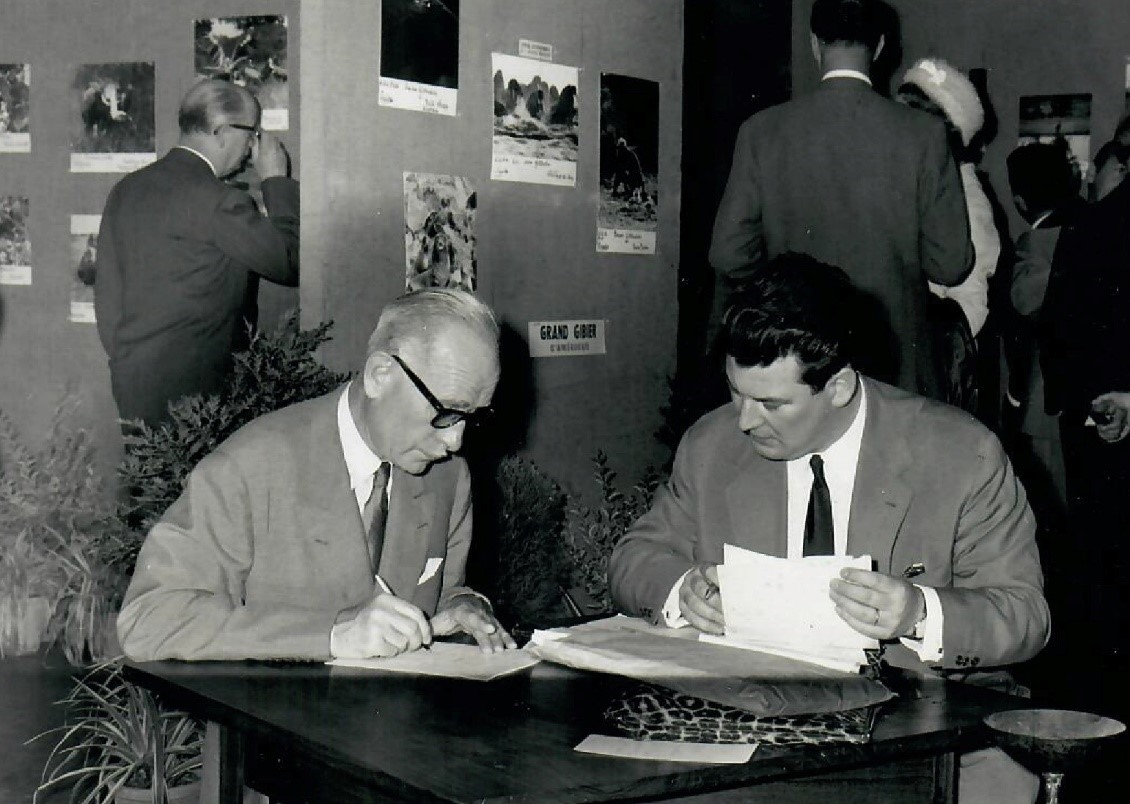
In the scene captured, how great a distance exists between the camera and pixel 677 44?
18.5 feet

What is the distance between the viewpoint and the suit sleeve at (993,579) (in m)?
2.70

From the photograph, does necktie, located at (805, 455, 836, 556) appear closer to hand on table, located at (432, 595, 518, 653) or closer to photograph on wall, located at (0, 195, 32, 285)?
hand on table, located at (432, 595, 518, 653)

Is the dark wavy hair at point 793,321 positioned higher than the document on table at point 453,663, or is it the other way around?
the dark wavy hair at point 793,321

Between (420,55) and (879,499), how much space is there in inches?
94.0

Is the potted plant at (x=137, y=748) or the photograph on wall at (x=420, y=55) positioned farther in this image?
the photograph on wall at (x=420, y=55)

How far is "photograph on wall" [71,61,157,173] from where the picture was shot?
3.74 m

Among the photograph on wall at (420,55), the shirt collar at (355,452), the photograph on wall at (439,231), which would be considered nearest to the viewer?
the shirt collar at (355,452)

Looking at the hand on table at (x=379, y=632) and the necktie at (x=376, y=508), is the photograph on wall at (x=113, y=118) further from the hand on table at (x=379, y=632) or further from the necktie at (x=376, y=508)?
the hand on table at (x=379, y=632)

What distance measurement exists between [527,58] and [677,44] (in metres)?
0.90

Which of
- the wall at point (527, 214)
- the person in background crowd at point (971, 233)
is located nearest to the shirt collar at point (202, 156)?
the wall at point (527, 214)

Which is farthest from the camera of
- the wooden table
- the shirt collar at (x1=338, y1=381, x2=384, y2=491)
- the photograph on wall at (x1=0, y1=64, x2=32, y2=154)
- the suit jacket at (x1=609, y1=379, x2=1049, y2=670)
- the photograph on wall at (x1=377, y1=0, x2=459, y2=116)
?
the photograph on wall at (x1=377, y1=0, x2=459, y2=116)

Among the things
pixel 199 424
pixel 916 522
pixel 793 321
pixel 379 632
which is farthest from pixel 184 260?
pixel 916 522

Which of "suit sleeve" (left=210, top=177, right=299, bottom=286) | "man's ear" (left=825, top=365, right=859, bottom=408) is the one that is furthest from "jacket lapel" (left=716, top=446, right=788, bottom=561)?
"suit sleeve" (left=210, top=177, right=299, bottom=286)

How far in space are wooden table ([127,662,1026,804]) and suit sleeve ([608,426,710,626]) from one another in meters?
0.51
